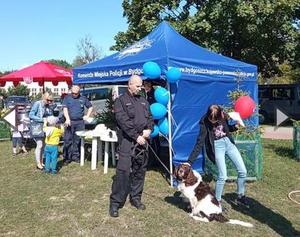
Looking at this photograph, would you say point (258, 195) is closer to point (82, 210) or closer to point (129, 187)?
point (129, 187)

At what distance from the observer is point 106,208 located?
24.0 ft

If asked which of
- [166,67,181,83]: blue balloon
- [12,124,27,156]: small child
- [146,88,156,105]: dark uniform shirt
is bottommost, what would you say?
[12,124,27,156]: small child

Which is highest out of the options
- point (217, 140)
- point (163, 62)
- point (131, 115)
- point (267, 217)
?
point (163, 62)

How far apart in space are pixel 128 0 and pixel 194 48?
17516 millimetres

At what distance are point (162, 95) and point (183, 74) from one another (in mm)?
687

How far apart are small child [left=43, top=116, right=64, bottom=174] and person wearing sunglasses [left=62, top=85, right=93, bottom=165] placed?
2.69 ft

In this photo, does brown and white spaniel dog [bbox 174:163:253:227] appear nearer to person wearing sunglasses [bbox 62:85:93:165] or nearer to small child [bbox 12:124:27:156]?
person wearing sunglasses [bbox 62:85:93:165]

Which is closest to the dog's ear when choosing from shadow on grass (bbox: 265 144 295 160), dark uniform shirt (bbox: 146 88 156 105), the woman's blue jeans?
the woman's blue jeans

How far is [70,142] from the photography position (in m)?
11.2

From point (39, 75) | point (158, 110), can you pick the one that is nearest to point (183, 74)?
point (158, 110)

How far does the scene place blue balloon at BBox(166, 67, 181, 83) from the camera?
8.52 m

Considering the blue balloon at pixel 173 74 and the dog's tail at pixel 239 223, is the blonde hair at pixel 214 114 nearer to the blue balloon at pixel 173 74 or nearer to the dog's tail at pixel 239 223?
the dog's tail at pixel 239 223

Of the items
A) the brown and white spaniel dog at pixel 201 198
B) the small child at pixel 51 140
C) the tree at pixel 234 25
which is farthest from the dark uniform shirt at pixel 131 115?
the tree at pixel 234 25

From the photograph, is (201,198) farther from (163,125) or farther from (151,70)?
(151,70)
